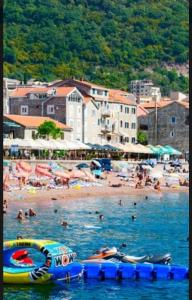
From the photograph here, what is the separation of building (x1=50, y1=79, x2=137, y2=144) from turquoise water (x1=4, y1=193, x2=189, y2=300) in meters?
29.8

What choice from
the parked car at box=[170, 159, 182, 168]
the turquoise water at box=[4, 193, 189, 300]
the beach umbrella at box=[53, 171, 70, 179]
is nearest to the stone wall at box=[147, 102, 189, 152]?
the parked car at box=[170, 159, 182, 168]

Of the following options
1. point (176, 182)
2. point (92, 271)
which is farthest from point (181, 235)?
point (176, 182)

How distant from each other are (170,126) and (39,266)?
78752mm

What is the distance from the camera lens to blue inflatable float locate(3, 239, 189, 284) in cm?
2344

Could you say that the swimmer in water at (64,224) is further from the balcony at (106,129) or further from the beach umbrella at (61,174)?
the balcony at (106,129)

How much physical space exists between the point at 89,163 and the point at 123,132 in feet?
79.4

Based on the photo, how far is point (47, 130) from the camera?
81375 millimetres

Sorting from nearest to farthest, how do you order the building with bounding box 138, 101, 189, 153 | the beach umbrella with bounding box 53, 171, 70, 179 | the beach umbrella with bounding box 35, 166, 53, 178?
the beach umbrella with bounding box 53, 171, 70, 179 → the beach umbrella with bounding box 35, 166, 53, 178 → the building with bounding box 138, 101, 189, 153

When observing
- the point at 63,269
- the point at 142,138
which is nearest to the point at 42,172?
the point at 142,138

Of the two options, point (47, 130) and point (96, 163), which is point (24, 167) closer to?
point (96, 163)

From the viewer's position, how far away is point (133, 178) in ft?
252

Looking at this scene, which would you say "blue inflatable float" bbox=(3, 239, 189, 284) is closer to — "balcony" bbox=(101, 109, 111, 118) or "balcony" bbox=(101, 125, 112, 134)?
"balcony" bbox=(101, 125, 112, 134)

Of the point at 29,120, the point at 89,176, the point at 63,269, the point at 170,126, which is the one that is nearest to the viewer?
the point at 63,269

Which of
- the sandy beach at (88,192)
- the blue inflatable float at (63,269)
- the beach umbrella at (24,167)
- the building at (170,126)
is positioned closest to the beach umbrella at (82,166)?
the sandy beach at (88,192)
